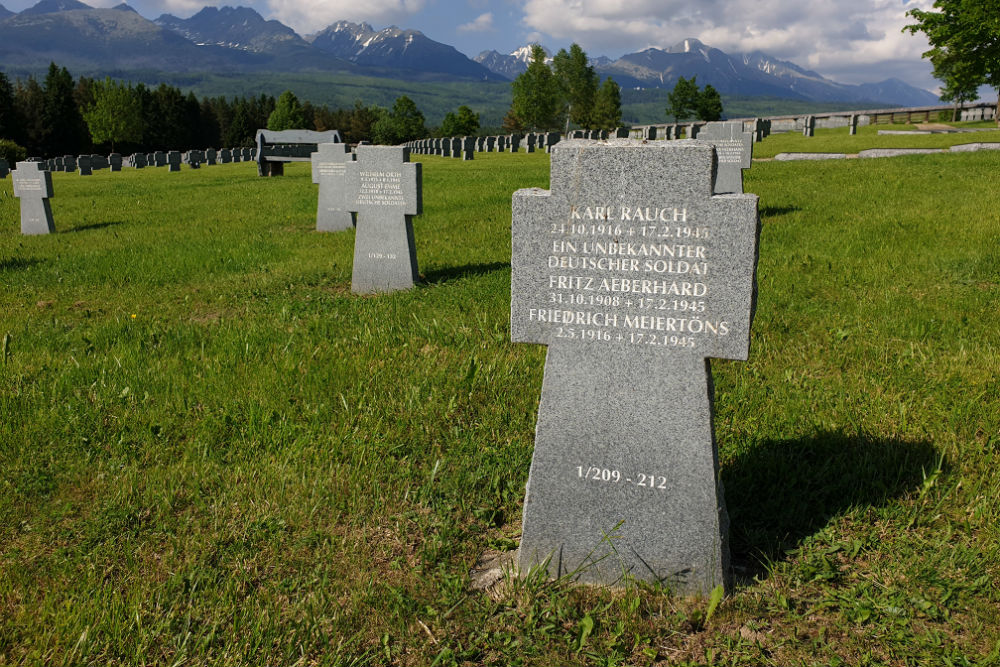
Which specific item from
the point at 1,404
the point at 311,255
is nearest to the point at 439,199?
the point at 311,255

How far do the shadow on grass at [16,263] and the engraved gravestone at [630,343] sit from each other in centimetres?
1016

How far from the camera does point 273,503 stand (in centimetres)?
358

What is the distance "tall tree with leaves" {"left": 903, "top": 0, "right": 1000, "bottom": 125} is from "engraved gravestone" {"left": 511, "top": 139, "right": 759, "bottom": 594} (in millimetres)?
38236

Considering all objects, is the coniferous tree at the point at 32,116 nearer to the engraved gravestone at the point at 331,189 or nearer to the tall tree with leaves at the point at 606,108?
the tall tree with leaves at the point at 606,108

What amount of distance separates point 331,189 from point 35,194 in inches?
244

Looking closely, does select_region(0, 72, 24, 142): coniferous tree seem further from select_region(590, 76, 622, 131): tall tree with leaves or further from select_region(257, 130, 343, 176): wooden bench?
select_region(590, 76, 622, 131): tall tree with leaves

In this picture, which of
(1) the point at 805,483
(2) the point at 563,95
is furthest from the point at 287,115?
(1) the point at 805,483

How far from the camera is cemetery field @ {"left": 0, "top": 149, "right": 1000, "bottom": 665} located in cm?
275

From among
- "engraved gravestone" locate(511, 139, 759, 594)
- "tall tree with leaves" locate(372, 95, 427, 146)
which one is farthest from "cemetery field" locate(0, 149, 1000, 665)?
"tall tree with leaves" locate(372, 95, 427, 146)

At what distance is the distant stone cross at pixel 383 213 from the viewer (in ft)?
27.5

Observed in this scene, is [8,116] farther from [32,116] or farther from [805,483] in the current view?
[805,483]

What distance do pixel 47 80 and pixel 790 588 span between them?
81025 mm

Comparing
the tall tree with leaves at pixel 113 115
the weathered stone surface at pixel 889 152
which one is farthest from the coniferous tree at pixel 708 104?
the weathered stone surface at pixel 889 152

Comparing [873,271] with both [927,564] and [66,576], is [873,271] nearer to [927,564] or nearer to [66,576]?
[927,564]
